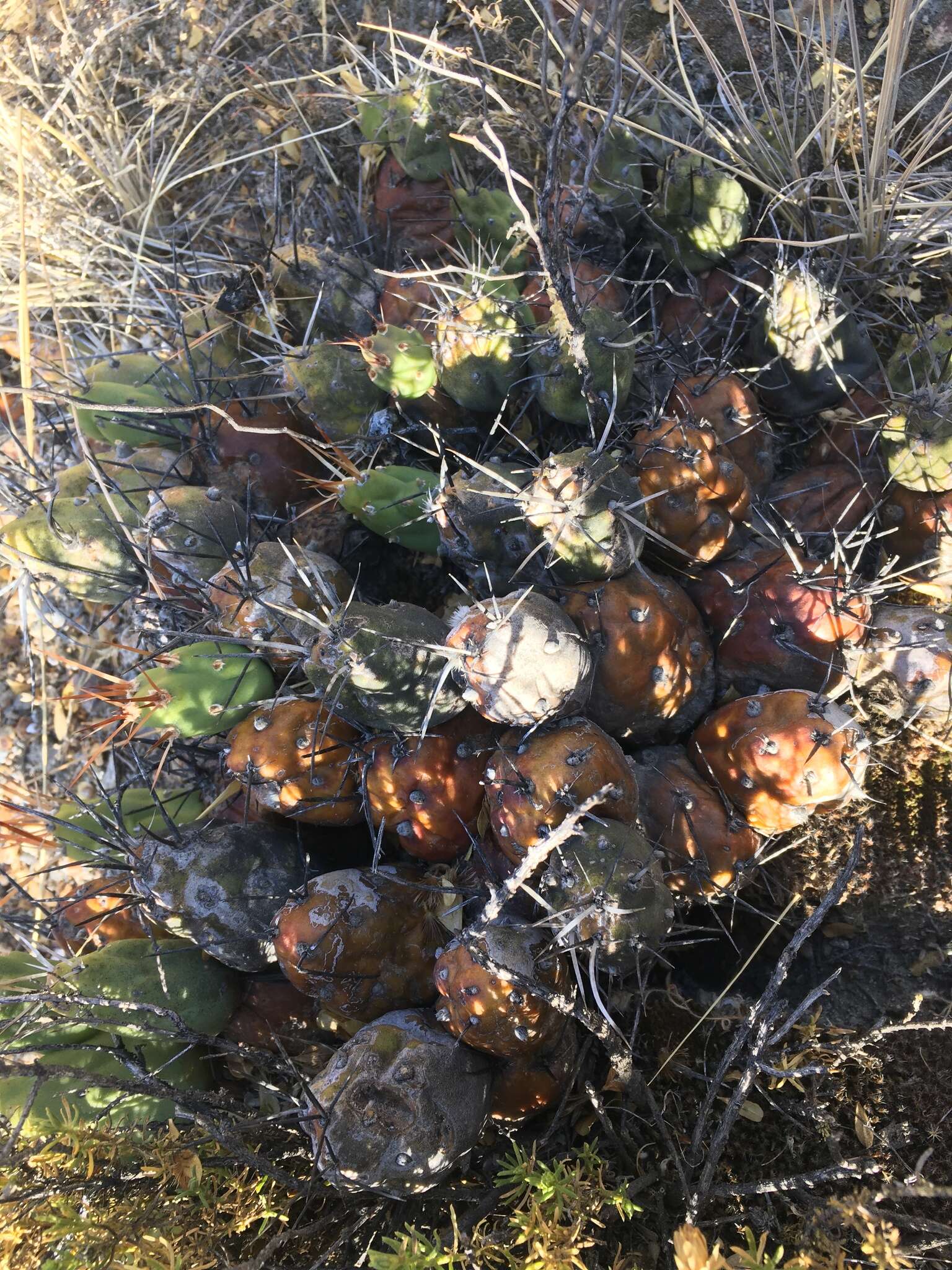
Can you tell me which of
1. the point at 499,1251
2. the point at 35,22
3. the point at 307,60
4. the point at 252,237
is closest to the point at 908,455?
the point at 499,1251

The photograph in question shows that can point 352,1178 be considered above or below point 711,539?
below

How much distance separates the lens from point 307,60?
3.32m

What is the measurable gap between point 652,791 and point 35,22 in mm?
4294

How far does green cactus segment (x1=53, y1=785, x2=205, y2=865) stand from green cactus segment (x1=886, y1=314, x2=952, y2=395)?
83.4 inches

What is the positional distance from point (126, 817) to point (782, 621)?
1.73 meters

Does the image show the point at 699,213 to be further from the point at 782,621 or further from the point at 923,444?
the point at 782,621

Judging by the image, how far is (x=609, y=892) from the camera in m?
1.61

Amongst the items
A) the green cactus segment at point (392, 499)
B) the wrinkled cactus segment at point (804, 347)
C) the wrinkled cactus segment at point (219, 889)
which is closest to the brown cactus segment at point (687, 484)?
the wrinkled cactus segment at point (804, 347)

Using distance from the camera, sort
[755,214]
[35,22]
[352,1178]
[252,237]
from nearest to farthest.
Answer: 1. [352,1178]
2. [755,214]
3. [252,237]
4. [35,22]

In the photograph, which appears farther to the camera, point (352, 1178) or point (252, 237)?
point (252, 237)

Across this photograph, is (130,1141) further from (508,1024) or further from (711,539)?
(711,539)

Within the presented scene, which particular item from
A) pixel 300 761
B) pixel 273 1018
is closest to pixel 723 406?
pixel 300 761

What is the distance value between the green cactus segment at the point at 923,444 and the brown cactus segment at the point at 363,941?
1.43m

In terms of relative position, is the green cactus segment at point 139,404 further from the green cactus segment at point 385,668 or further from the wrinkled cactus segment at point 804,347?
the wrinkled cactus segment at point 804,347
